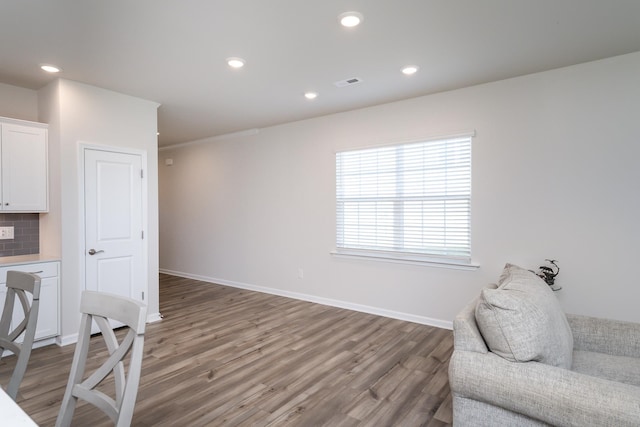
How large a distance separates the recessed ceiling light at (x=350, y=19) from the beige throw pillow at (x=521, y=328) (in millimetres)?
1937

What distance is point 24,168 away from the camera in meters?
3.58

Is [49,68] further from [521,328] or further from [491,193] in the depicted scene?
[491,193]

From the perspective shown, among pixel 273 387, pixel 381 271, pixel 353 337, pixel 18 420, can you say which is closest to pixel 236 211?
pixel 381 271

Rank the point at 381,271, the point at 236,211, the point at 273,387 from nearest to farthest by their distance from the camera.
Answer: the point at 273,387
the point at 381,271
the point at 236,211

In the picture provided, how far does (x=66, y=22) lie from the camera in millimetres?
2516

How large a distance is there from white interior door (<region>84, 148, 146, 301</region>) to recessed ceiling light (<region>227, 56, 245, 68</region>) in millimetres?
1779

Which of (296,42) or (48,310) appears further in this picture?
(48,310)

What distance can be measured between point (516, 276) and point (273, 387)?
1928 millimetres

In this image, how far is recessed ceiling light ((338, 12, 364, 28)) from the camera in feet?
7.88

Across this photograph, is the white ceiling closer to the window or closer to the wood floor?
the window

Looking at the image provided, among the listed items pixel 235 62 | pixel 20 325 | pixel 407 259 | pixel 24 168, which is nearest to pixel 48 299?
pixel 24 168

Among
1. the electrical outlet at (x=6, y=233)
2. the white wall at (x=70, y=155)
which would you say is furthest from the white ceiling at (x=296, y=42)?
Answer: the electrical outlet at (x=6, y=233)

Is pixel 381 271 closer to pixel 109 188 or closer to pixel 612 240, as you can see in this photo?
pixel 612 240

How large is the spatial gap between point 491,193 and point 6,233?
507cm
